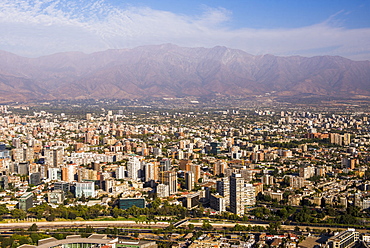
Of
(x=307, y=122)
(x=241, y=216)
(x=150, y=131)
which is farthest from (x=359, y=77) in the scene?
(x=241, y=216)

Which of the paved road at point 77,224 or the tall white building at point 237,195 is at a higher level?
the tall white building at point 237,195

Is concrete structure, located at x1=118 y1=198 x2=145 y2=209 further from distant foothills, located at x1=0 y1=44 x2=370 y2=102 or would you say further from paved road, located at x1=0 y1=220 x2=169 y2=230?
distant foothills, located at x1=0 y1=44 x2=370 y2=102

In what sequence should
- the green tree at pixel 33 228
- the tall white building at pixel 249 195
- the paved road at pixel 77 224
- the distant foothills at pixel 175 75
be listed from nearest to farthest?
the green tree at pixel 33 228 < the paved road at pixel 77 224 < the tall white building at pixel 249 195 < the distant foothills at pixel 175 75

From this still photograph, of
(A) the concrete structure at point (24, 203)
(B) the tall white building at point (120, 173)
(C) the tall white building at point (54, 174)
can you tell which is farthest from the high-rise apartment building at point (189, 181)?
(A) the concrete structure at point (24, 203)

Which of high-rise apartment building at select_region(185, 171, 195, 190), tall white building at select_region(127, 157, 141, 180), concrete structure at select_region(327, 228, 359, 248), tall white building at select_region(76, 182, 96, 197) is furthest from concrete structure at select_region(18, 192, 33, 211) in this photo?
concrete structure at select_region(327, 228, 359, 248)

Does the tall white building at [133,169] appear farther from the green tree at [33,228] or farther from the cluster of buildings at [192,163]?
the green tree at [33,228]

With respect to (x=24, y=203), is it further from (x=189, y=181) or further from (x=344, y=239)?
(x=344, y=239)

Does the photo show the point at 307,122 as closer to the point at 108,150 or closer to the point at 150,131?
the point at 150,131

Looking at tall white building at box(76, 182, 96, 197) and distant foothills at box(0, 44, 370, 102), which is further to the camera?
distant foothills at box(0, 44, 370, 102)
